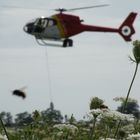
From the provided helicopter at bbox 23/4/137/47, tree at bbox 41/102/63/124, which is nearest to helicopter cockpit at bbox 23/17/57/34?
helicopter at bbox 23/4/137/47

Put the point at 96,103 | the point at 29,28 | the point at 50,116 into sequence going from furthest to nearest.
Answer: the point at 29,28, the point at 50,116, the point at 96,103

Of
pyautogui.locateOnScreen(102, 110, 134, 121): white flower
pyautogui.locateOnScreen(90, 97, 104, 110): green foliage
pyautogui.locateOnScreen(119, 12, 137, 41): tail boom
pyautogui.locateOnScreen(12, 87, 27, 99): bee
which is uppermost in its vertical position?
pyautogui.locateOnScreen(102, 110, 134, 121): white flower

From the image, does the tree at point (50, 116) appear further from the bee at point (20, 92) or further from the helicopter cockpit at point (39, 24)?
the helicopter cockpit at point (39, 24)

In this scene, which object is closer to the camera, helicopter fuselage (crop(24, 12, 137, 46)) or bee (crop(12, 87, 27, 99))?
bee (crop(12, 87, 27, 99))

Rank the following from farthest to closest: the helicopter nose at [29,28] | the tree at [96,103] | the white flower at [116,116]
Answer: the helicopter nose at [29,28] → the tree at [96,103] → the white flower at [116,116]

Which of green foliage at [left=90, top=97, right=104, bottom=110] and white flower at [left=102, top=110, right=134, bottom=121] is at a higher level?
white flower at [left=102, top=110, right=134, bottom=121]

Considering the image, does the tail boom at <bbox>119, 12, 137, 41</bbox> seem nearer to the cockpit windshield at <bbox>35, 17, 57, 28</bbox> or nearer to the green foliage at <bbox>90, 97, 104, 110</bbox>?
the cockpit windshield at <bbox>35, 17, 57, 28</bbox>

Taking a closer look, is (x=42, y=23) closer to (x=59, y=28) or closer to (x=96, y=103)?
(x=59, y=28)

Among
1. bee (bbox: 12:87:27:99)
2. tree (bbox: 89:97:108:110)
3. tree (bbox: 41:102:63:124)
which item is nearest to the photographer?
tree (bbox: 89:97:108:110)

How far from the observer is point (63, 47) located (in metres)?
47.3

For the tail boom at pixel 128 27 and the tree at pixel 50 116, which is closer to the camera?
the tree at pixel 50 116

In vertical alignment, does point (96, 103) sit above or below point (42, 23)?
above

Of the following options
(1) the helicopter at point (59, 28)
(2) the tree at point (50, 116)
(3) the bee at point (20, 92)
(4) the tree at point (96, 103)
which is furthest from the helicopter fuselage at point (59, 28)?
(4) the tree at point (96, 103)

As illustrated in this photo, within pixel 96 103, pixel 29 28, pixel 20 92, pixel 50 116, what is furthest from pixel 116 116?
pixel 29 28
